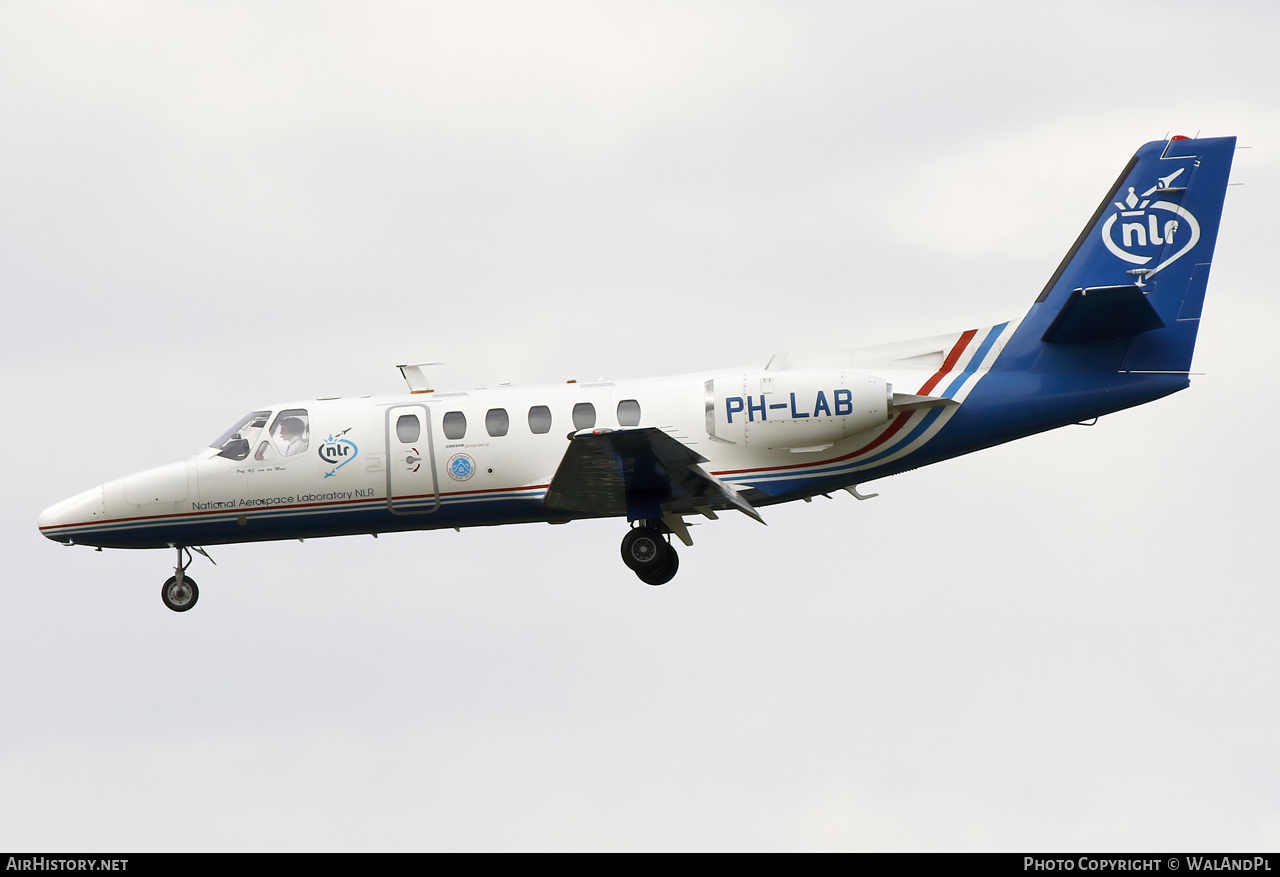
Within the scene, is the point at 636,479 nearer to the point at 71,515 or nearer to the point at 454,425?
the point at 454,425

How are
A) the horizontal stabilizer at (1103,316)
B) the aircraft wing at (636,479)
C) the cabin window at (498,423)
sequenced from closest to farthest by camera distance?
1. the aircraft wing at (636,479)
2. the horizontal stabilizer at (1103,316)
3. the cabin window at (498,423)

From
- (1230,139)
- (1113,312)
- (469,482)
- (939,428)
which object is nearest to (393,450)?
(469,482)

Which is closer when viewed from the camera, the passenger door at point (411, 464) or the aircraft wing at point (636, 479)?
the aircraft wing at point (636, 479)

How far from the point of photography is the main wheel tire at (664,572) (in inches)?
1173

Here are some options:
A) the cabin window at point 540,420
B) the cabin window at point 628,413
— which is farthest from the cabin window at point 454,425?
the cabin window at point 628,413

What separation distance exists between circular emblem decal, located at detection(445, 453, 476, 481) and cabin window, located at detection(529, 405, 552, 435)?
1011 millimetres

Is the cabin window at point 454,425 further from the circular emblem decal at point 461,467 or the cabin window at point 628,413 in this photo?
the cabin window at point 628,413

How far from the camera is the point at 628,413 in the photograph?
1148 inches

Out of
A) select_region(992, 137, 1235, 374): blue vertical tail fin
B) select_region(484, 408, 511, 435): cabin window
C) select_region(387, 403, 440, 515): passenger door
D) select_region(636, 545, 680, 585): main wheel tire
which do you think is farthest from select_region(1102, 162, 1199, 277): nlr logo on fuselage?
select_region(387, 403, 440, 515): passenger door

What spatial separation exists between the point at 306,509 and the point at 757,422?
22.5 feet

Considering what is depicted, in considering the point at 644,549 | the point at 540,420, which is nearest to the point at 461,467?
the point at 540,420

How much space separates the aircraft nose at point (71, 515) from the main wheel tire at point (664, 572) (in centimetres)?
829

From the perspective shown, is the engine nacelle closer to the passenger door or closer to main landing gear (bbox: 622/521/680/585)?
main landing gear (bbox: 622/521/680/585)

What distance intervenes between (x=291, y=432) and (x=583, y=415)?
4459mm
